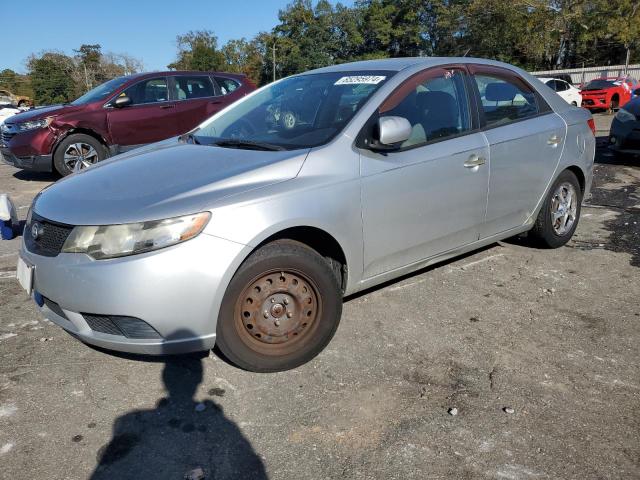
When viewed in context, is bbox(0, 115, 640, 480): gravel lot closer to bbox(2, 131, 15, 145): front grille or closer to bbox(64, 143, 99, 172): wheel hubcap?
bbox(64, 143, 99, 172): wheel hubcap

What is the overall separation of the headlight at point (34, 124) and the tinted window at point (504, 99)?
6.65m

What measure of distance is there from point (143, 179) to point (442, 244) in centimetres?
194

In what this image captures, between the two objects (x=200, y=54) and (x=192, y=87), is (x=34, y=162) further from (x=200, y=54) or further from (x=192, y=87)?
(x=200, y=54)

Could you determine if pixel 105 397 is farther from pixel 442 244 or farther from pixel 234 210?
pixel 442 244

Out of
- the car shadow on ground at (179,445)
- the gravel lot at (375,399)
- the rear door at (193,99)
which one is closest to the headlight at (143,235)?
the car shadow on ground at (179,445)

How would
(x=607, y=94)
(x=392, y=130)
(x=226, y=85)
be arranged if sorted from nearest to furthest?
1. (x=392, y=130)
2. (x=226, y=85)
3. (x=607, y=94)

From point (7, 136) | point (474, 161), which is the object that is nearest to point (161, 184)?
point (474, 161)

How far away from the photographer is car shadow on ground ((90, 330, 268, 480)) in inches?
86.9

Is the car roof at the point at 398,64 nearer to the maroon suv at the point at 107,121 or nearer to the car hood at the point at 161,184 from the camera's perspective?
the car hood at the point at 161,184

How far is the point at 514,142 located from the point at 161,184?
101 inches

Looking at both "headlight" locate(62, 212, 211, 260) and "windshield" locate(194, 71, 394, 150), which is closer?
"headlight" locate(62, 212, 211, 260)

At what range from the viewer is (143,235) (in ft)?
8.13

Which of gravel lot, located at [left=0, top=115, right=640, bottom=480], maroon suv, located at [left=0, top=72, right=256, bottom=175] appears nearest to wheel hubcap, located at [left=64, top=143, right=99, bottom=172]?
maroon suv, located at [left=0, top=72, right=256, bottom=175]

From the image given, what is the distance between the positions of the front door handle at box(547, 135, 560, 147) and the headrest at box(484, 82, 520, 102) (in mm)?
451
